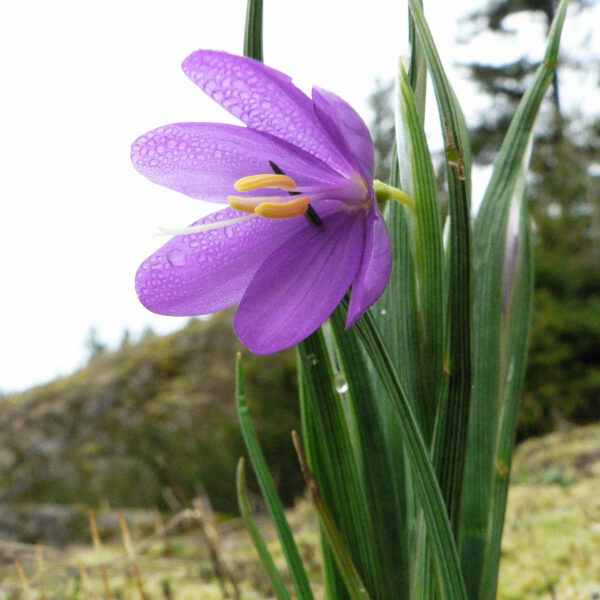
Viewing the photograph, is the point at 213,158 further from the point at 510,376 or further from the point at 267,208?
the point at 510,376

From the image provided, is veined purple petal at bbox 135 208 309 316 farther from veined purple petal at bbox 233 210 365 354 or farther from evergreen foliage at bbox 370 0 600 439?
evergreen foliage at bbox 370 0 600 439

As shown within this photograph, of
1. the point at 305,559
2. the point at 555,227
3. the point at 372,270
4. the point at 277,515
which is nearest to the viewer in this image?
the point at 372,270

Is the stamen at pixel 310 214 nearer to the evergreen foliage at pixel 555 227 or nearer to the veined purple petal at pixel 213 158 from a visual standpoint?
the veined purple petal at pixel 213 158

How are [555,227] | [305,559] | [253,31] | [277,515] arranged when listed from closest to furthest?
[253,31] → [277,515] → [305,559] → [555,227]

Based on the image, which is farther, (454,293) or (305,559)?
(305,559)

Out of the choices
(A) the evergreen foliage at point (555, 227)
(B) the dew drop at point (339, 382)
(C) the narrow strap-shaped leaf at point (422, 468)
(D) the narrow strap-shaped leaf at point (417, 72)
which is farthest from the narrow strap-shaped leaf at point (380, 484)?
(A) the evergreen foliage at point (555, 227)

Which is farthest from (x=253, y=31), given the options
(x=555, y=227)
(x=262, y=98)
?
(x=555, y=227)

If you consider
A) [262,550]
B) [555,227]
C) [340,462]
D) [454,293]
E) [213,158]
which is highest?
[213,158]
